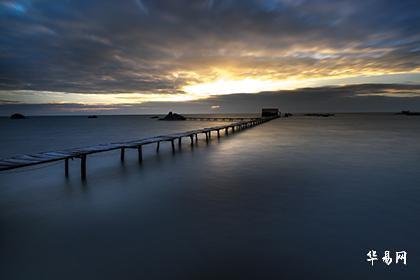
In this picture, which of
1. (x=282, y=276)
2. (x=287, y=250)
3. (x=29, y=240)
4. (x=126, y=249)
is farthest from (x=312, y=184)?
(x=29, y=240)

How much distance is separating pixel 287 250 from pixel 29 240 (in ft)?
13.7

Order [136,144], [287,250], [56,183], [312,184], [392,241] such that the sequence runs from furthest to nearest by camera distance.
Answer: [136,144] → [56,183] → [312,184] → [392,241] → [287,250]

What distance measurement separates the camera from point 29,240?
13.1 feet

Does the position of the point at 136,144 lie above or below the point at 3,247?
above

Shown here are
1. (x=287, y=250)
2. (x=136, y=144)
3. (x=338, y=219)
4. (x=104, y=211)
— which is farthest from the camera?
(x=136, y=144)

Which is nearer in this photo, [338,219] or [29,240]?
[29,240]

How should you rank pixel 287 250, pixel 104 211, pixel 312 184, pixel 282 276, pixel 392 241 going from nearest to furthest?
1. pixel 282 276
2. pixel 287 250
3. pixel 392 241
4. pixel 104 211
5. pixel 312 184

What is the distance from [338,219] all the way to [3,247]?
18.9 ft

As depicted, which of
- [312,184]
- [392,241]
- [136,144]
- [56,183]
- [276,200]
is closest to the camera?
[392,241]

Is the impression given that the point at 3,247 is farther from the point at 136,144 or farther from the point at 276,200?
the point at 136,144

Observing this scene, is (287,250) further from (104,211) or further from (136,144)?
(136,144)

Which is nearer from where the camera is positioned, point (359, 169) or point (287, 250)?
point (287, 250)

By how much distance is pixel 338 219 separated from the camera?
4.68 meters

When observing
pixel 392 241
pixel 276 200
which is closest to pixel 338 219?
pixel 392 241
